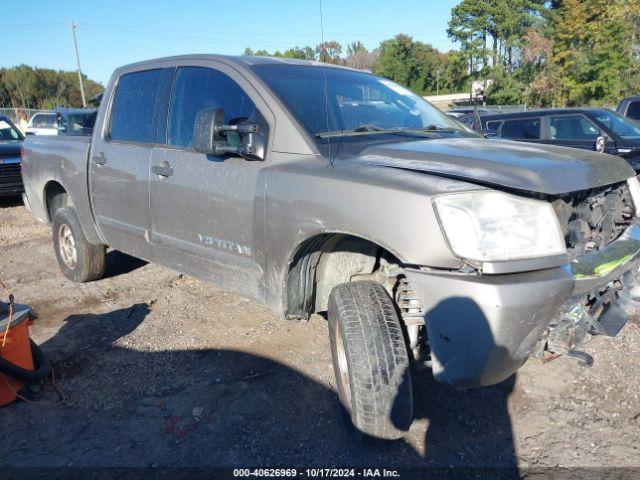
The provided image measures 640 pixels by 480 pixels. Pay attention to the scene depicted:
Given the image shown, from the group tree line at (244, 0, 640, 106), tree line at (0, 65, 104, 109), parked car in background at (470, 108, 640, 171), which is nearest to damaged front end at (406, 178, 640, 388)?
parked car in background at (470, 108, 640, 171)

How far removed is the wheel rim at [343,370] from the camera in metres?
2.60

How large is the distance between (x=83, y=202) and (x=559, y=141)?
7.41 m

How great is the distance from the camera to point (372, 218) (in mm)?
2170

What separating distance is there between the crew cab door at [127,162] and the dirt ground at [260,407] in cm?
76

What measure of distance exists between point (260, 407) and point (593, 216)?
2.01 m

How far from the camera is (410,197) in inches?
80.4

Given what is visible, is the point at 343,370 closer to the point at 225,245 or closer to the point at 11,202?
the point at 225,245

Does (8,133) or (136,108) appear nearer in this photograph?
(136,108)

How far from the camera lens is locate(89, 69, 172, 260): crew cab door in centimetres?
367

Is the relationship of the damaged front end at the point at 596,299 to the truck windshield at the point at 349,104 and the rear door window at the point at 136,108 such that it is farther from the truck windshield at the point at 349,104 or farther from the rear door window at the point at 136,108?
the rear door window at the point at 136,108

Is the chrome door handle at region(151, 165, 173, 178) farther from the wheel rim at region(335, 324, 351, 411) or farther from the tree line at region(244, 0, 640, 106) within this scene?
the tree line at region(244, 0, 640, 106)

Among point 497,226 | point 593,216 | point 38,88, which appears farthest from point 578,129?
point 38,88

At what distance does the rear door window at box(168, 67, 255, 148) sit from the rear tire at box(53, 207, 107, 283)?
1.74 m

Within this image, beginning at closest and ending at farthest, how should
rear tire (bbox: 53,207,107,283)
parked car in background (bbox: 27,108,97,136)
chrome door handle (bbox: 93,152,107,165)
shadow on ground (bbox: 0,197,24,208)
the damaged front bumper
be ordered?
the damaged front bumper → chrome door handle (bbox: 93,152,107,165) → rear tire (bbox: 53,207,107,283) → shadow on ground (bbox: 0,197,24,208) → parked car in background (bbox: 27,108,97,136)
